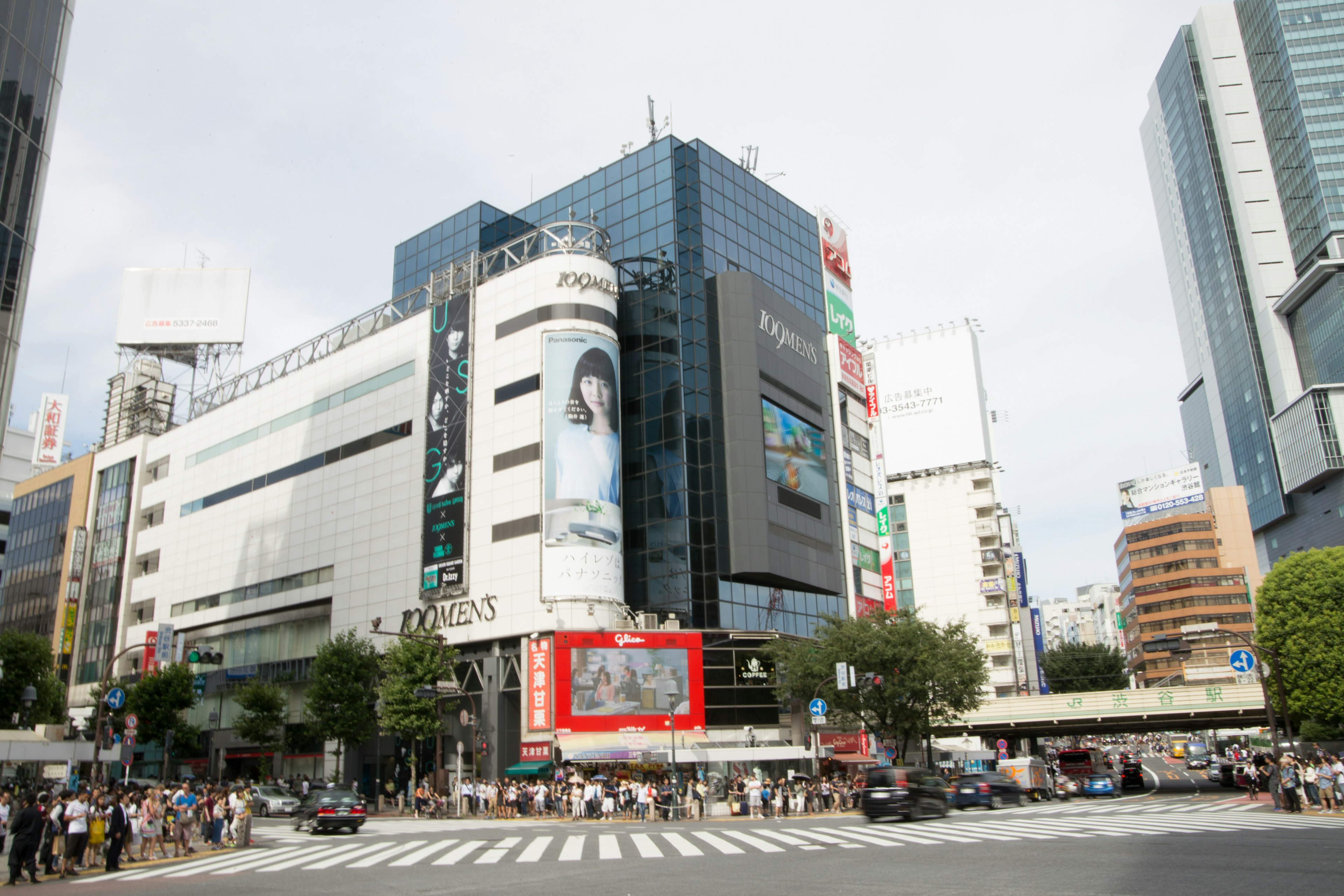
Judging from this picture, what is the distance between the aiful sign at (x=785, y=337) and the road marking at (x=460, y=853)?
43.4 meters

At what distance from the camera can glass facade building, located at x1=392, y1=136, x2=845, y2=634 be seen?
59188 millimetres

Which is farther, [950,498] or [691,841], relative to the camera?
[950,498]

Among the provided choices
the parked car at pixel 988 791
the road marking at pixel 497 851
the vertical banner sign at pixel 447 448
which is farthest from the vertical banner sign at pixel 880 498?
the road marking at pixel 497 851

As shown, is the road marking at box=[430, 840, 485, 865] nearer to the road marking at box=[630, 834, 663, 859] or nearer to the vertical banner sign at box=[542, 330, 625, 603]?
the road marking at box=[630, 834, 663, 859]

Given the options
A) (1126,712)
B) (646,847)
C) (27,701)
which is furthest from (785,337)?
(27,701)

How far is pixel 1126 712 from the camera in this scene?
6650 cm

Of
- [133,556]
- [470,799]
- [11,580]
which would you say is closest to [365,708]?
[470,799]

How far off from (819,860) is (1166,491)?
470ft

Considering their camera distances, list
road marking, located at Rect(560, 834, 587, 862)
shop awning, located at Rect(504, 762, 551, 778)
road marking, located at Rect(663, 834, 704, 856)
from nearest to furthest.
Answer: road marking, located at Rect(560, 834, 587, 862) < road marking, located at Rect(663, 834, 704, 856) < shop awning, located at Rect(504, 762, 551, 778)

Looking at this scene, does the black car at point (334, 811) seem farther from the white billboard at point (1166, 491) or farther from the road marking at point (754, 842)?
the white billboard at point (1166, 491)

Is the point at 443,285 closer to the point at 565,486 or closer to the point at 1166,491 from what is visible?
the point at 565,486

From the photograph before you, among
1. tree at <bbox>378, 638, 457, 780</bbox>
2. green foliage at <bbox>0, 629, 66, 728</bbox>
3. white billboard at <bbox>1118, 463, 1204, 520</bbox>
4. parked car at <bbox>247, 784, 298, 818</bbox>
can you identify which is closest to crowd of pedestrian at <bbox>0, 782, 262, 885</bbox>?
parked car at <bbox>247, 784, 298, 818</bbox>

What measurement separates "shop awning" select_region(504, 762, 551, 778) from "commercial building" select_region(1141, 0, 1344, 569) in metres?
102

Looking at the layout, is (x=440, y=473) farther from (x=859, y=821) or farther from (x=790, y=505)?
(x=859, y=821)
